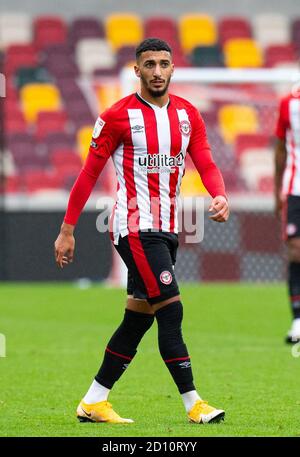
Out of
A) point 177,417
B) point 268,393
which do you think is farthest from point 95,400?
point 268,393

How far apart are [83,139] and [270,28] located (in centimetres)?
575

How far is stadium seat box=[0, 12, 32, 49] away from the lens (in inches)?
921

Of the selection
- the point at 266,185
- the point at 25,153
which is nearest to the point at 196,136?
the point at 266,185

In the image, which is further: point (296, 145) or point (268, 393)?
point (296, 145)

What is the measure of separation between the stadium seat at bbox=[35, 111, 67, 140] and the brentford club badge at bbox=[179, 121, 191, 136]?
1498 centimetres

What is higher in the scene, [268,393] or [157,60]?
[157,60]

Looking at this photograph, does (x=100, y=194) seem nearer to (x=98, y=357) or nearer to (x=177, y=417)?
(x=98, y=357)

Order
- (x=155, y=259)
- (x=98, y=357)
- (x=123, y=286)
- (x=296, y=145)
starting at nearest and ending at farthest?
(x=155, y=259), (x=98, y=357), (x=296, y=145), (x=123, y=286)

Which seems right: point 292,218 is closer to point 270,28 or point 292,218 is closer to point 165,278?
point 165,278

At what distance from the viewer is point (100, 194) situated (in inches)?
708

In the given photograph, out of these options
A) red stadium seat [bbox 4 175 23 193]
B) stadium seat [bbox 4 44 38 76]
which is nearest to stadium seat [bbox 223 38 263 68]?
stadium seat [bbox 4 44 38 76]

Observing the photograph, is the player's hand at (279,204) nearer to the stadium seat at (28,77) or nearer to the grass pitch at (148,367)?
the grass pitch at (148,367)
